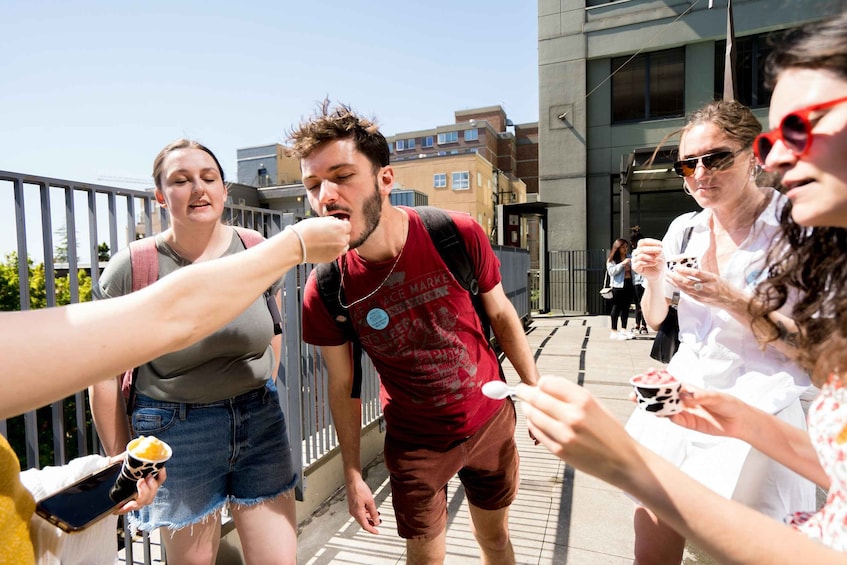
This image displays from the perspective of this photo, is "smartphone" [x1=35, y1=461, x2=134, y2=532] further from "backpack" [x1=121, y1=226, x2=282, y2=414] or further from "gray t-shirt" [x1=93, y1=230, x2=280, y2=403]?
"backpack" [x1=121, y1=226, x2=282, y2=414]

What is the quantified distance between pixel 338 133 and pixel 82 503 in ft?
5.77

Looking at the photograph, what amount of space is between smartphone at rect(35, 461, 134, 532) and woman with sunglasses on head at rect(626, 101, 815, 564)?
219 cm

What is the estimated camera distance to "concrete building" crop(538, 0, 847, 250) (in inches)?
619

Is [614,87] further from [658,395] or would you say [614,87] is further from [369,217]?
[658,395]

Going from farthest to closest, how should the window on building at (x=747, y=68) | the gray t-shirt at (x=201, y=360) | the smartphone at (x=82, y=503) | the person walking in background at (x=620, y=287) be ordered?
1. the window on building at (x=747, y=68)
2. the person walking in background at (x=620, y=287)
3. the gray t-shirt at (x=201, y=360)
4. the smartphone at (x=82, y=503)

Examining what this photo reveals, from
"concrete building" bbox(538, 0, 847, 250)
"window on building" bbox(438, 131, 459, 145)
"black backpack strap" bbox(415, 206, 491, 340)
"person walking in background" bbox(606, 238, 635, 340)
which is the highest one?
"window on building" bbox(438, 131, 459, 145)

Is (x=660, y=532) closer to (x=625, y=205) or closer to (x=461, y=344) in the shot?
(x=461, y=344)

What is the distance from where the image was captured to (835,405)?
1.18 m

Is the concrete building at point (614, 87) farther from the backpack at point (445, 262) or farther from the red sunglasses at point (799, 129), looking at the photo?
the red sunglasses at point (799, 129)

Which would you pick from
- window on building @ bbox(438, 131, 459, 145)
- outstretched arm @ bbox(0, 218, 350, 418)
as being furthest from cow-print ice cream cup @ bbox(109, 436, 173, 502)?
window on building @ bbox(438, 131, 459, 145)

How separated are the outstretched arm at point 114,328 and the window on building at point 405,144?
214 ft

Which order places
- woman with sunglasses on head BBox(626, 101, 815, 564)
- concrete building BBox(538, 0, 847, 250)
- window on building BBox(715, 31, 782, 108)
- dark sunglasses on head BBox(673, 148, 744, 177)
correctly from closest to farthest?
woman with sunglasses on head BBox(626, 101, 815, 564)
dark sunglasses on head BBox(673, 148, 744, 177)
window on building BBox(715, 31, 782, 108)
concrete building BBox(538, 0, 847, 250)

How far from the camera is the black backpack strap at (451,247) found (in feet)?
7.95

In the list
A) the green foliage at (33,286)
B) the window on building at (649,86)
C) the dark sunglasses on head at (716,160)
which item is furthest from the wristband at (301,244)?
the window on building at (649,86)
